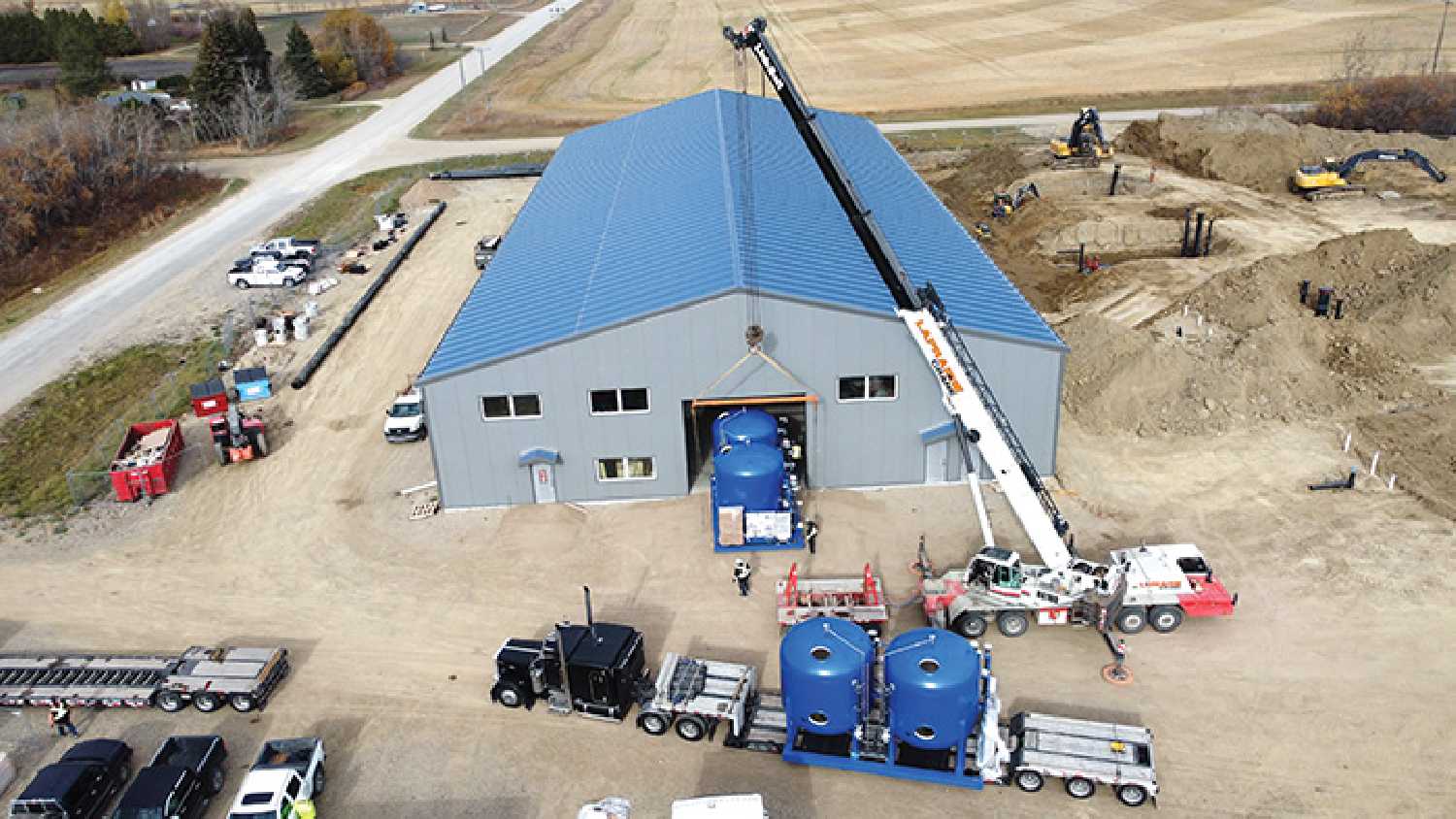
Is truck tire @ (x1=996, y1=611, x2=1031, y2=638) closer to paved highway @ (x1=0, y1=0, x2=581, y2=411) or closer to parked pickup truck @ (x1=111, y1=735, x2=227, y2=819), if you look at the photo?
parked pickup truck @ (x1=111, y1=735, x2=227, y2=819)

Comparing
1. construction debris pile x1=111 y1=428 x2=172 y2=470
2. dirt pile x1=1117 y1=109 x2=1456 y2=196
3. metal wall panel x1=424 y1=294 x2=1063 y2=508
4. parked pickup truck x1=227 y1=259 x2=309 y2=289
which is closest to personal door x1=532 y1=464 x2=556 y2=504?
metal wall panel x1=424 y1=294 x2=1063 y2=508

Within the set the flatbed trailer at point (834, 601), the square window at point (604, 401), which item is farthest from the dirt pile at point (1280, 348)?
the square window at point (604, 401)

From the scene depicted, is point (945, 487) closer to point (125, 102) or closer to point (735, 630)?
point (735, 630)

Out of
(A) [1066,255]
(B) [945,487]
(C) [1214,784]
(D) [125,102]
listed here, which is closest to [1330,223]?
(A) [1066,255]

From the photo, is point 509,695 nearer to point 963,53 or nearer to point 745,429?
point 745,429

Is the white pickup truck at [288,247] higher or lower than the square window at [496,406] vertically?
higher

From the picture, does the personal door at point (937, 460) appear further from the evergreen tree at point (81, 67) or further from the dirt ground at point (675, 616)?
the evergreen tree at point (81, 67)
